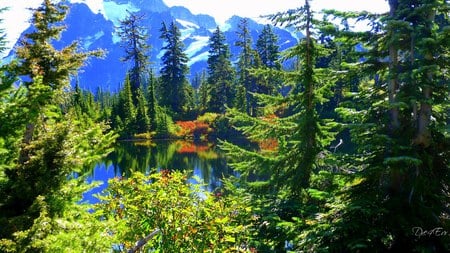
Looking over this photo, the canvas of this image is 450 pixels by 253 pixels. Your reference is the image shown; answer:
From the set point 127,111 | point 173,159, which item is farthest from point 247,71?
point 173,159

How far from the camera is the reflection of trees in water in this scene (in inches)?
1097

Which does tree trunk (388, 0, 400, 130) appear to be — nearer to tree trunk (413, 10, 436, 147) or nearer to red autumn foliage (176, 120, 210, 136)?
tree trunk (413, 10, 436, 147)

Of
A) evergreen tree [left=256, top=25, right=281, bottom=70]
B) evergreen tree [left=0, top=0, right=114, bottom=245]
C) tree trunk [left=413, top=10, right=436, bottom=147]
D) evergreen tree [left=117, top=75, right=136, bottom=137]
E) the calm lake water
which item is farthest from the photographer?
evergreen tree [left=256, top=25, right=281, bottom=70]

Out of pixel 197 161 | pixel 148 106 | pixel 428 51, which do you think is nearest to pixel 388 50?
pixel 428 51

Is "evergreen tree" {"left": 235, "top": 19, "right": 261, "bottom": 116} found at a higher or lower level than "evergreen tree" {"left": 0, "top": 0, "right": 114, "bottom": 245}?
higher

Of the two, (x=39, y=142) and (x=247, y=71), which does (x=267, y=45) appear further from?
(x=39, y=142)

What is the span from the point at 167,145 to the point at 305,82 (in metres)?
33.4

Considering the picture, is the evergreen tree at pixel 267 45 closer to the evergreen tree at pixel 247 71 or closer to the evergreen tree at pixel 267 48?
the evergreen tree at pixel 267 48

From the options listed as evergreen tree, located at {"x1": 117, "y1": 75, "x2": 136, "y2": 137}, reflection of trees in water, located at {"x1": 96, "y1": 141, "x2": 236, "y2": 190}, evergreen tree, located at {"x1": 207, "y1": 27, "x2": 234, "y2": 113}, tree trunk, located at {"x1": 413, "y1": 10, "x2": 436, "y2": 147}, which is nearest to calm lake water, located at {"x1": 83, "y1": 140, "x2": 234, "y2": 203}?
reflection of trees in water, located at {"x1": 96, "y1": 141, "x2": 236, "y2": 190}

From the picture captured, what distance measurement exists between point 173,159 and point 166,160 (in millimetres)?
864

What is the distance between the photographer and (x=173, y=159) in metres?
32.3

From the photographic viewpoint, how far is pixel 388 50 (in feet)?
23.9

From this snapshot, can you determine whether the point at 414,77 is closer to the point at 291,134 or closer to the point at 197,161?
the point at 291,134

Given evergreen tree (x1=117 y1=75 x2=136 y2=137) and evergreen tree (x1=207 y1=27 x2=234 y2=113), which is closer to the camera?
evergreen tree (x1=117 y1=75 x2=136 y2=137)
